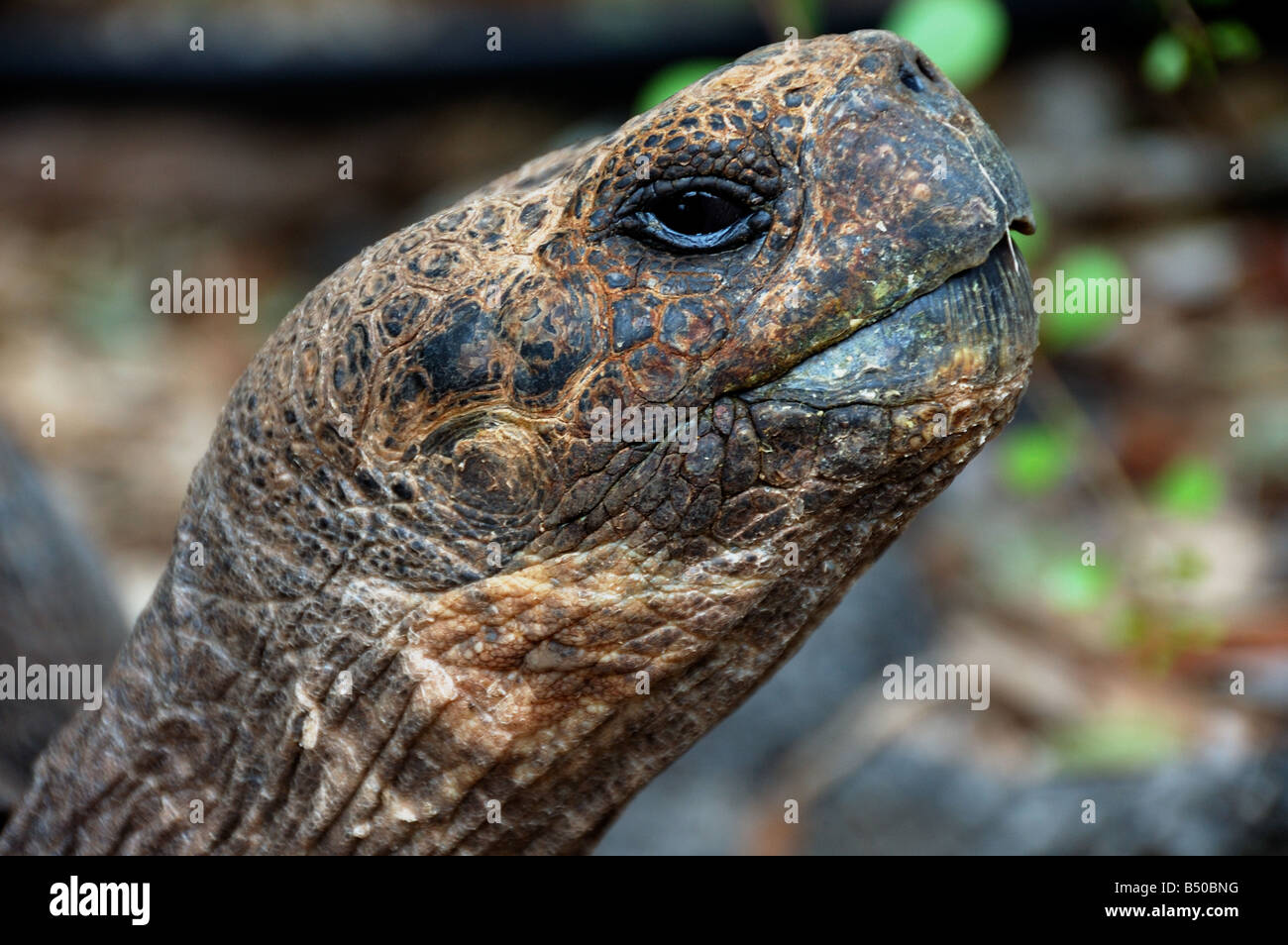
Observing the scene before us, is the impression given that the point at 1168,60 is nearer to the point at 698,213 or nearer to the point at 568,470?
the point at 698,213

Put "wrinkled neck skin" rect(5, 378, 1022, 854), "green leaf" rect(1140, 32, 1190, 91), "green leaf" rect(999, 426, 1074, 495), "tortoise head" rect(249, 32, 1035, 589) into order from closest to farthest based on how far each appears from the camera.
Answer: "tortoise head" rect(249, 32, 1035, 589), "wrinkled neck skin" rect(5, 378, 1022, 854), "green leaf" rect(1140, 32, 1190, 91), "green leaf" rect(999, 426, 1074, 495)

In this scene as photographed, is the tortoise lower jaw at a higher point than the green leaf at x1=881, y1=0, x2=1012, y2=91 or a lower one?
lower

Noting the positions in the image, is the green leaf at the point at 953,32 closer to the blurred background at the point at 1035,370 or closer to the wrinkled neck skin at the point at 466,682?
the blurred background at the point at 1035,370

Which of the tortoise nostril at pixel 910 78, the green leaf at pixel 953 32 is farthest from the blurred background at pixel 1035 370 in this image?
the tortoise nostril at pixel 910 78

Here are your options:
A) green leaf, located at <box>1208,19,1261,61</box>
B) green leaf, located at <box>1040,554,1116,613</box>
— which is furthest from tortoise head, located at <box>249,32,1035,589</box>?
green leaf, located at <box>1040,554,1116,613</box>

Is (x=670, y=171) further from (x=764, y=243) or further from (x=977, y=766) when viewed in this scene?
(x=977, y=766)

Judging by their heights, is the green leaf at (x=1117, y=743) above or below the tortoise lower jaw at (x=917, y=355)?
below

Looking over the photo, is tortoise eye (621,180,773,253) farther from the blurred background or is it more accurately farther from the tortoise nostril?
the blurred background
